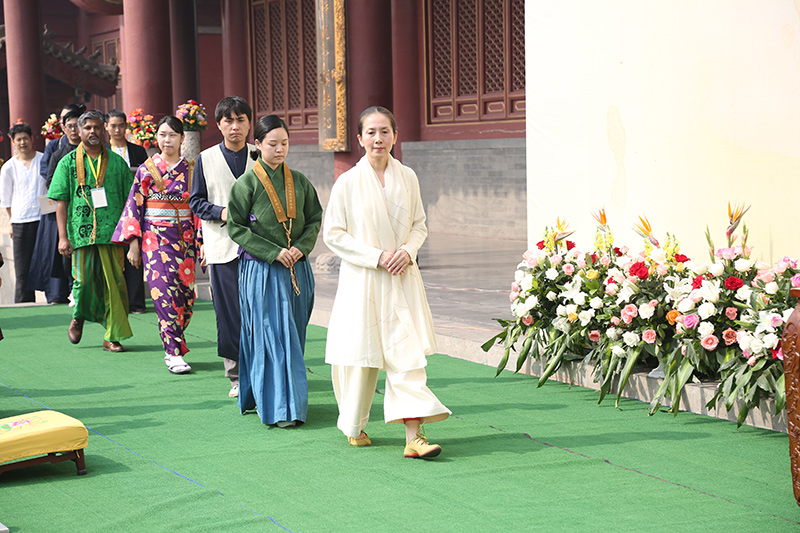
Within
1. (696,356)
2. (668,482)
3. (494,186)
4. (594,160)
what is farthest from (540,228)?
(494,186)

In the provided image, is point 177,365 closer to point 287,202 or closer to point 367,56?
point 287,202

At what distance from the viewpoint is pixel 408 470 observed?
12.4 ft

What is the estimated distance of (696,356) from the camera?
4414 millimetres

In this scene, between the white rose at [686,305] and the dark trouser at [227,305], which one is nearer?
the white rose at [686,305]

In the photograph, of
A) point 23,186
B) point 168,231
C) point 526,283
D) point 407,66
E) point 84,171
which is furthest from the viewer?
point 407,66

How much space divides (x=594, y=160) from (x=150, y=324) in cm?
372

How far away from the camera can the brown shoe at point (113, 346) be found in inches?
255

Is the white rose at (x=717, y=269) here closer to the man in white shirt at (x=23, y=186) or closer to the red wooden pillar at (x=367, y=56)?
the red wooden pillar at (x=367, y=56)

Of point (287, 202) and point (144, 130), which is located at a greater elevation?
point (144, 130)

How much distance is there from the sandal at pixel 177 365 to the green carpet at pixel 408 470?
0.95ft

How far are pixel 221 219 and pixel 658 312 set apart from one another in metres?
2.14

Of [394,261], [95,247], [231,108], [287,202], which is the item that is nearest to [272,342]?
[287,202]

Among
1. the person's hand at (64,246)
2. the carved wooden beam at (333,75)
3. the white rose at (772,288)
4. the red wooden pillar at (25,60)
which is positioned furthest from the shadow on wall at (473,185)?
the white rose at (772,288)

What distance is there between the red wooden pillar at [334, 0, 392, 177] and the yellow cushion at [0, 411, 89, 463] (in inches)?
238
